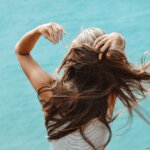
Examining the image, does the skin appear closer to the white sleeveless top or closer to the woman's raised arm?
the woman's raised arm

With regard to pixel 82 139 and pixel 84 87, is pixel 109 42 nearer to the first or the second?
pixel 84 87

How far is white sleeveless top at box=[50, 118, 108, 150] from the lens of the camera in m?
2.33

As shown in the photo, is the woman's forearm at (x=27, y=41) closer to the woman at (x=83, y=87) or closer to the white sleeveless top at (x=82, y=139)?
the woman at (x=83, y=87)

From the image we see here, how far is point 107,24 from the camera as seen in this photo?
5352 mm

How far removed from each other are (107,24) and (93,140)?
3.08m

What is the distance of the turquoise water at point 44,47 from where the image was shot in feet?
14.8

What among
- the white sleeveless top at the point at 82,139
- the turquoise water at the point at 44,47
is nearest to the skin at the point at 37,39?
the white sleeveless top at the point at 82,139

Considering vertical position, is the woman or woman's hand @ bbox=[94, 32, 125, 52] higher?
woman's hand @ bbox=[94, 32, 125, 52]

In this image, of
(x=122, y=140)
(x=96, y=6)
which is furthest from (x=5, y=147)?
(x=96, y=6)

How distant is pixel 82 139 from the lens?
91.8 inches

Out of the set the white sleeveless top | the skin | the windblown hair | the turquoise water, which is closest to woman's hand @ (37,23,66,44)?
the skin

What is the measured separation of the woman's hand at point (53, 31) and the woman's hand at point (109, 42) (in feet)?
0.47

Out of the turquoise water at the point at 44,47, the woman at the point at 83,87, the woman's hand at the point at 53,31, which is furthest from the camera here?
the turquoise water at the point at 44,47

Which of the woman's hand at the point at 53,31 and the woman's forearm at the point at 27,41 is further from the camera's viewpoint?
the woman's forearm at the point at 27,41
